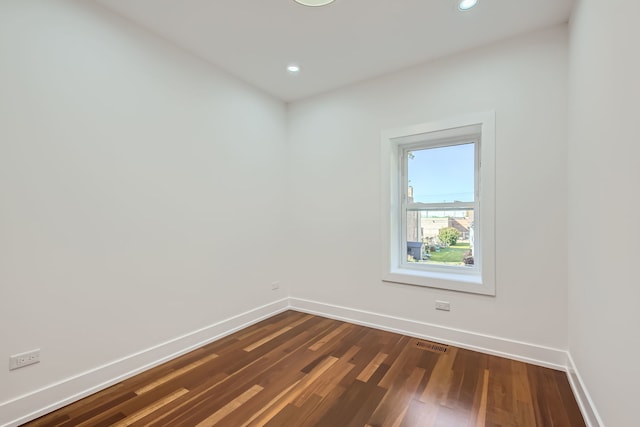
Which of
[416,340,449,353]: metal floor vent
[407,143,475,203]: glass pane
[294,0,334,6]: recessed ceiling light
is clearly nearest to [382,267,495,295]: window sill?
[416,340,449,353]: metal floor vent

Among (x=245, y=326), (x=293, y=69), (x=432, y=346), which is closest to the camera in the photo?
(x=432, y=346)

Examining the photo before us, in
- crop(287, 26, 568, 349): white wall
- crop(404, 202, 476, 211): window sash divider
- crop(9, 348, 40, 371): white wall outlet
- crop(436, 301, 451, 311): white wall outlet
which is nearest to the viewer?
crop(9, 348, 40, 371): white wall outlet

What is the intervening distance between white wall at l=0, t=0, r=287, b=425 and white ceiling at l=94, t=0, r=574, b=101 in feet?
1.01

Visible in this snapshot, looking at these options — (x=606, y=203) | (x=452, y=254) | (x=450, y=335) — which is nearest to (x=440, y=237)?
(x=452, y=254)

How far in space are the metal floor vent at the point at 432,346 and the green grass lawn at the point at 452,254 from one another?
2.92 ft

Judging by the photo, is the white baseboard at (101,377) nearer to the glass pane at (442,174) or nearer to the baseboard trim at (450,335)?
the baseboard trim at (450,335)

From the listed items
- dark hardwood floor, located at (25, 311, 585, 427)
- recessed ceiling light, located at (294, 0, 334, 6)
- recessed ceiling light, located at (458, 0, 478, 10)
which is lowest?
dark hardwood floor, located at (25, 311, 585, 427)

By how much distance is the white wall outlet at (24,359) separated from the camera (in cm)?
178

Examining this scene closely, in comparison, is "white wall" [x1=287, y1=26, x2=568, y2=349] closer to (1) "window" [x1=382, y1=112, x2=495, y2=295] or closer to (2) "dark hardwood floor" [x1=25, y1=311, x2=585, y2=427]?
(1) "window" [x1=382, y1=112, x2=495, y2=295]

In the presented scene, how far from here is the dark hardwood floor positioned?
1.83 metres

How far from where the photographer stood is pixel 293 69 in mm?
3131

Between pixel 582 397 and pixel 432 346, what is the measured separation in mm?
1130

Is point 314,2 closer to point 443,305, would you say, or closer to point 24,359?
point 443,305

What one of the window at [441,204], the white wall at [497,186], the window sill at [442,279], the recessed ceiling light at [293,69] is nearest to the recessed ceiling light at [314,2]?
the recessed ceiling light at [293,69]
